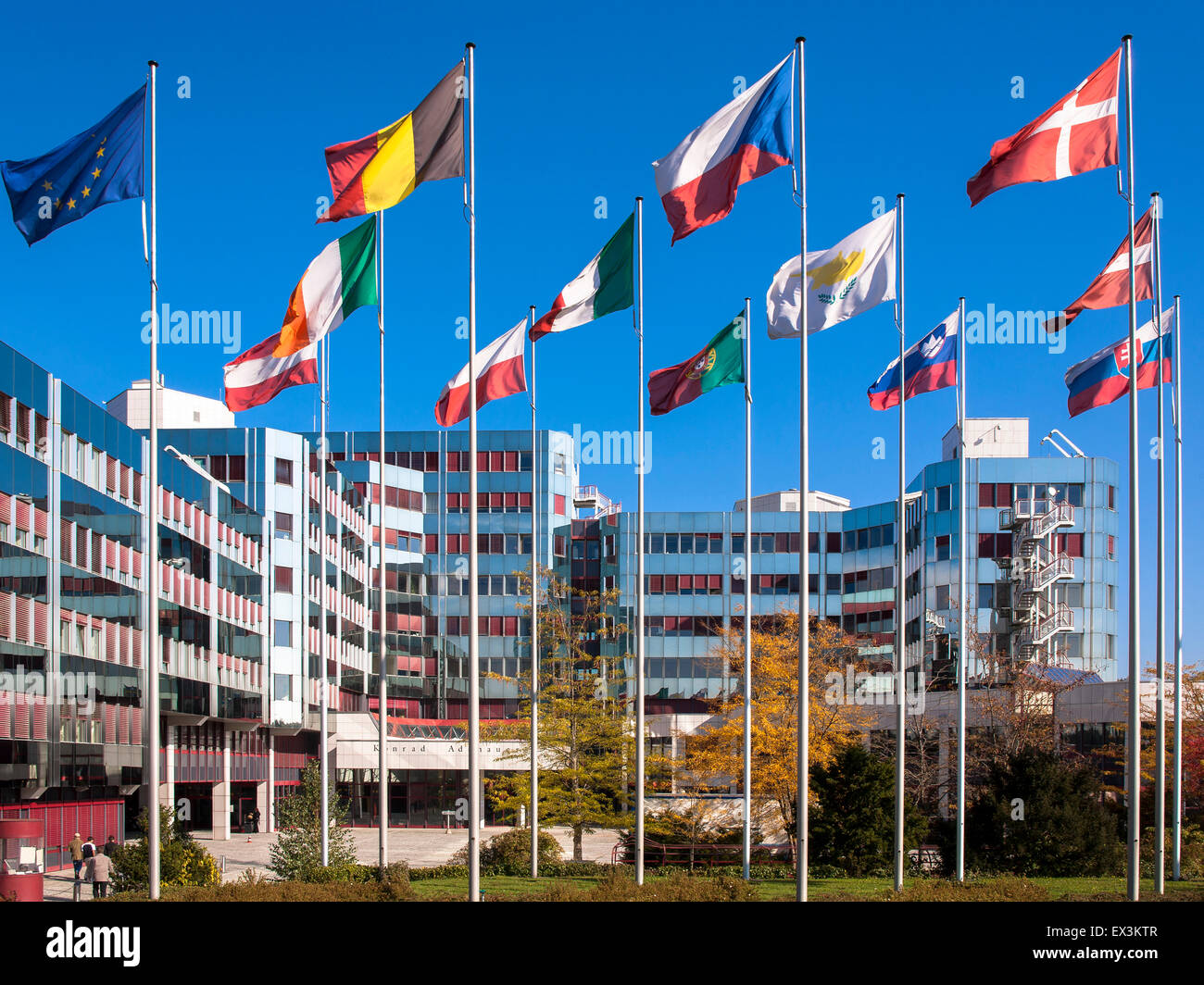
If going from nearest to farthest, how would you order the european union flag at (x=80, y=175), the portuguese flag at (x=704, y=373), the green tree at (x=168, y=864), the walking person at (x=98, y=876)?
the european union flag at (x=80, y=175), the green tree at (x=168, y=864), the walking person at (x=98, y=876), the portuguese flag at (x=704, y=373)

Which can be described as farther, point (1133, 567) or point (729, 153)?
point (1133, 567)

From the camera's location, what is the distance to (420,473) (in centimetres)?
11044

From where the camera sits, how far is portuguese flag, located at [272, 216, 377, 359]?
1240 inches

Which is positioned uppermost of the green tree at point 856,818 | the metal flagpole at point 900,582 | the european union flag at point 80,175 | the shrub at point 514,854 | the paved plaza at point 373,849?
the european union flag at point 80,175

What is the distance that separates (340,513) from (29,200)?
61517mm

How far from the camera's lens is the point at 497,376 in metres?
35.2

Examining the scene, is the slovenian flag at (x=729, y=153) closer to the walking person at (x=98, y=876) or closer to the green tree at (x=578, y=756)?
the walking person at (x=98, y=876)

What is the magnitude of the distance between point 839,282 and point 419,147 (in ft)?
31.3

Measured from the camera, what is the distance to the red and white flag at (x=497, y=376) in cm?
3506

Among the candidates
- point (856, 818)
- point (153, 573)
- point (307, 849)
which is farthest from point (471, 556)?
point (856, 818)

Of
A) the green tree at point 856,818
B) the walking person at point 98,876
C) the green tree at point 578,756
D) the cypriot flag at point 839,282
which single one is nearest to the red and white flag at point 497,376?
the cypriot flag at point 839,282

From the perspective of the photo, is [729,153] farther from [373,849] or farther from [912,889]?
[373,849]

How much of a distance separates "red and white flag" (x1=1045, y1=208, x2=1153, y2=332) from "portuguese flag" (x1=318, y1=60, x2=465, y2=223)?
14246 mm

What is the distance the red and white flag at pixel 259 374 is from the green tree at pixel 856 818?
22091mm
